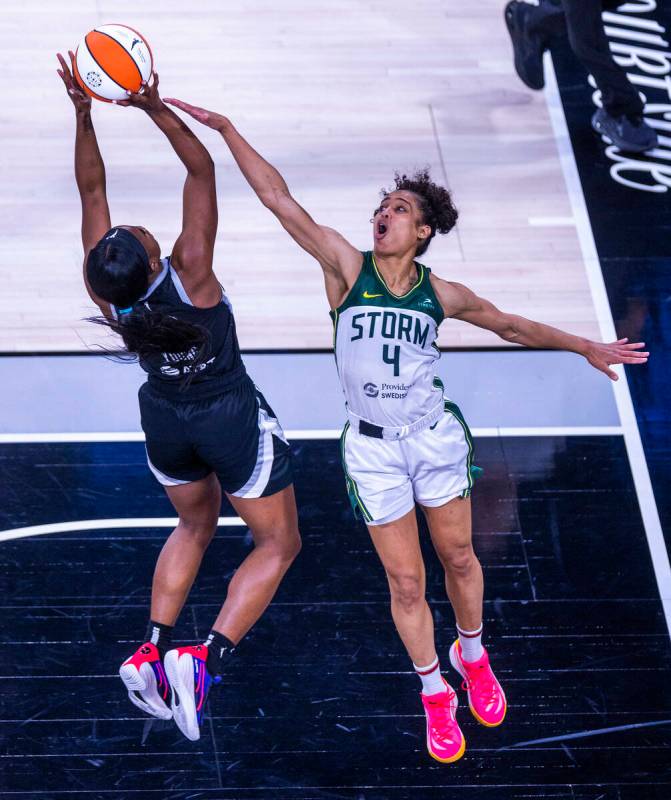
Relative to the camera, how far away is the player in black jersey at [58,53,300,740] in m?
4.29

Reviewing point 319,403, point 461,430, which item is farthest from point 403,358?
point 319,403

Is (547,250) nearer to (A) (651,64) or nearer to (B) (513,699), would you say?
(A) (651,64)

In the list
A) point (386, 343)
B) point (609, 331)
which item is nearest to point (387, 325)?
point (386, 343)

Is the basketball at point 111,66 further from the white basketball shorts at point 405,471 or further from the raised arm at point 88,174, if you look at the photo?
the white basketball shorts at point 405,471

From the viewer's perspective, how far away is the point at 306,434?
6.78 meters

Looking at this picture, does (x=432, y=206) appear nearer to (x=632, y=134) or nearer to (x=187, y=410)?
(x=187, y=410)

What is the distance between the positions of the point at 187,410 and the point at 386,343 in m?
0.85

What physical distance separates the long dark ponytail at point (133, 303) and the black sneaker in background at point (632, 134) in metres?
5.63

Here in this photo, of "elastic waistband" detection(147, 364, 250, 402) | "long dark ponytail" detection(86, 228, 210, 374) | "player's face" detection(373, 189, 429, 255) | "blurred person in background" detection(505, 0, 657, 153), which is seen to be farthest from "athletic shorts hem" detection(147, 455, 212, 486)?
"blurred person in background" detection(505, 0, 657, 153)

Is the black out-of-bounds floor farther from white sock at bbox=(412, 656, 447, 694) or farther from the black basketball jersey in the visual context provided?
the black basketball jersey

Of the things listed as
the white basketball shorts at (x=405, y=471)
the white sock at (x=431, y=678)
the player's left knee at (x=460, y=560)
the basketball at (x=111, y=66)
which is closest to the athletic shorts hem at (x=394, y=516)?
the white basketball shorts at (x=405, y=471)

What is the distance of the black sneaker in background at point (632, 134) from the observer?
8914mm

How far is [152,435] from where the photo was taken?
4609 mm

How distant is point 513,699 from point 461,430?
4.76ft
